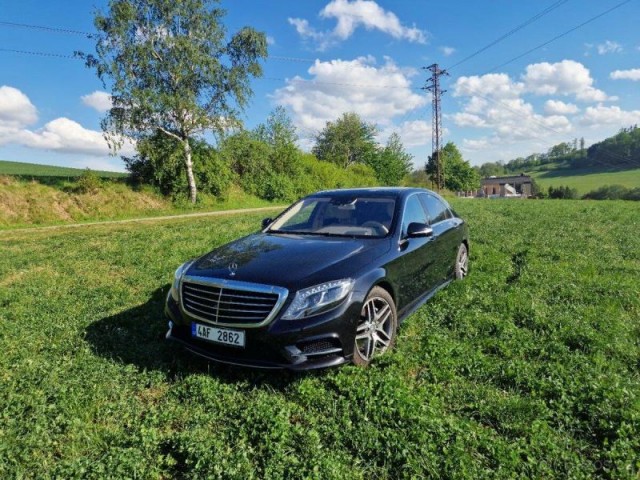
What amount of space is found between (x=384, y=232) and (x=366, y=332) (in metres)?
1.21

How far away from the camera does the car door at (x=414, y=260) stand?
13.6 ft

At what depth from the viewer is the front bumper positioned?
120 inches

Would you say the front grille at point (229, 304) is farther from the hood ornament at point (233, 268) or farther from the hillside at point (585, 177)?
the hillside at point (585, 177)

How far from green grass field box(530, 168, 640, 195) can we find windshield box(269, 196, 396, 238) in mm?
75058

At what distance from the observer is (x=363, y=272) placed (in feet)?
11.3

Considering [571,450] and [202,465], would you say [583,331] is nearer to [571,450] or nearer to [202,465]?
[571,450]

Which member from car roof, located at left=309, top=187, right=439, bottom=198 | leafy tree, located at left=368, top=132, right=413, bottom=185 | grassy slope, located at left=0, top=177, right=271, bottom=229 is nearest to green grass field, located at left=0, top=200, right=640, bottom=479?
car roof, located at left=309, top=187, right=439, bottom=198

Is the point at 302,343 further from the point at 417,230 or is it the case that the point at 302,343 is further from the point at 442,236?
the point at 442,236

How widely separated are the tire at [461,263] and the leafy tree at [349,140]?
57.5 metres

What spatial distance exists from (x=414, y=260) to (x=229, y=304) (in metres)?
2.11

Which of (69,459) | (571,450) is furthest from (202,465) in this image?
(571,450)

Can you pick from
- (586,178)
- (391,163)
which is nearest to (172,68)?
(391,163)

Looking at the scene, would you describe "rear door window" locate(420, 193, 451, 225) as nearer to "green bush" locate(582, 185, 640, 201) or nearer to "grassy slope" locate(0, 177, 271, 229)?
"grassy slope" locate(0, 177, 271, 229)

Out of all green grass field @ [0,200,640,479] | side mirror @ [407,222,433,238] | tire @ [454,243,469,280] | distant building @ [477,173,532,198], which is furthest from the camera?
distant building @ [477,173,532,198]
